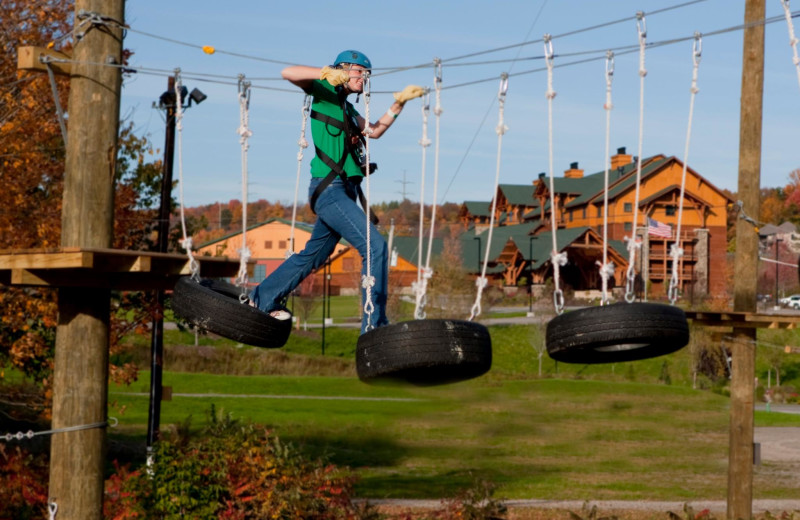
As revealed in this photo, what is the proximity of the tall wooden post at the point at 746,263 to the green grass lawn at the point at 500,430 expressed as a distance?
496 cm

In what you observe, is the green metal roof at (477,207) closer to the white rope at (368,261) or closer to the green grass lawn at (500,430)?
the green grass lawn at (500,430)

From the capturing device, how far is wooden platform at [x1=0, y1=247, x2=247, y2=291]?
6238 millimetres

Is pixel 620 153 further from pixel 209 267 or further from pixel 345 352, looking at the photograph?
pixel 209 267

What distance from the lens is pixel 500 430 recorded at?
97.3ft

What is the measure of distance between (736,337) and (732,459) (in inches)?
72.2

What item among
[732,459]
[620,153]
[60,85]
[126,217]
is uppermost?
→ [620,153]

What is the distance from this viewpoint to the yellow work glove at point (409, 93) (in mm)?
5852

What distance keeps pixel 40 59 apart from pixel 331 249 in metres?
2.87

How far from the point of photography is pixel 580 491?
19.9 meters

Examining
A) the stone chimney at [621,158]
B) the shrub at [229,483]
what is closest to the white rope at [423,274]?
the shrub at [229,483]

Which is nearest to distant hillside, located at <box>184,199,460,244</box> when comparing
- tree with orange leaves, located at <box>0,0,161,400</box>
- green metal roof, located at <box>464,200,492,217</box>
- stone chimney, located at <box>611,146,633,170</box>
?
green metal roof, located at <box>464,200,492,217</box>

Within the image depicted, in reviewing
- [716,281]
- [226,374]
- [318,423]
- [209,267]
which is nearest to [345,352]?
[226,374]

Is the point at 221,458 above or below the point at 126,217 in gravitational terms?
below

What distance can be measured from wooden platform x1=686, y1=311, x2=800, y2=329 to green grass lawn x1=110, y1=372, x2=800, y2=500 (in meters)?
5.90
